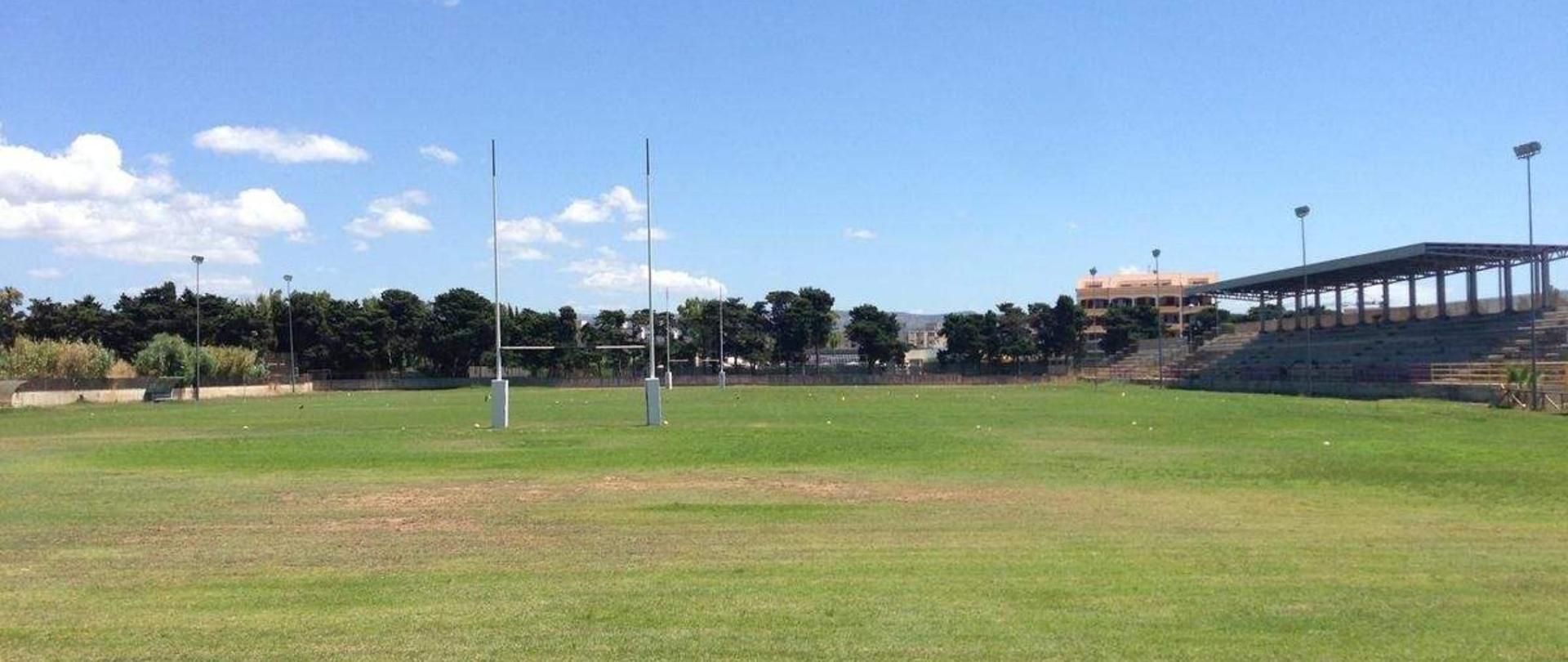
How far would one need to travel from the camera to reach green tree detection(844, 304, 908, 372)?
117 metres

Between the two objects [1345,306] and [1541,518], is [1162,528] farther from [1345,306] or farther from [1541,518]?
[1345,306]

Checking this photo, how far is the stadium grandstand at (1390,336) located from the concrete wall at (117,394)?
227 feet

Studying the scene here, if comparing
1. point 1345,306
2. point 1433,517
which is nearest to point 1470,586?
point 1433,517

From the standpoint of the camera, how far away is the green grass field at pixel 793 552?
24.6ft

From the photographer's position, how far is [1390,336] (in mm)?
75125

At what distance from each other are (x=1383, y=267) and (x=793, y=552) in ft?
241

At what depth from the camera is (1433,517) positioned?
13.0 meters

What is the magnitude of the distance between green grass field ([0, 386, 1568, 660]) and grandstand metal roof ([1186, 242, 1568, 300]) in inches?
1854

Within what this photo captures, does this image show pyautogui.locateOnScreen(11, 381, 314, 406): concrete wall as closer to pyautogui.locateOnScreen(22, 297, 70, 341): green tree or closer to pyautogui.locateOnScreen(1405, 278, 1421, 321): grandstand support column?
pyautogui.locateOnScreen(22, 297, 70, 341): green tree

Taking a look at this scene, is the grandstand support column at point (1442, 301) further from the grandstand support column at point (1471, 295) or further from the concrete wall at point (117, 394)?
the concrete wall at point (117, 394)

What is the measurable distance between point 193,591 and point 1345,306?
321 feet

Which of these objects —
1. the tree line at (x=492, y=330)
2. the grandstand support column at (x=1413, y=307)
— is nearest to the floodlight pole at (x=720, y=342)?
the tree line at (x=492, y=330)

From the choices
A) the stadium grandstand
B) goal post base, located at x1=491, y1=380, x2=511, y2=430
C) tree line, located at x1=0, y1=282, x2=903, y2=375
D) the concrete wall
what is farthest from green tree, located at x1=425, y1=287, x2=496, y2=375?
goal post base, located at x1=491, y1=380, x2=511, y2=430

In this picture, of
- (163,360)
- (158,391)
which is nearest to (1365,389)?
(158,391)
